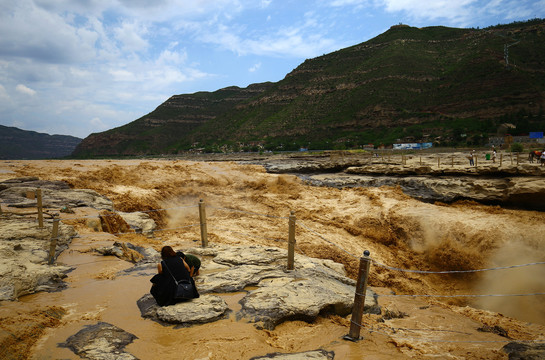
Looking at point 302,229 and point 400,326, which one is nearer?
point 400,326

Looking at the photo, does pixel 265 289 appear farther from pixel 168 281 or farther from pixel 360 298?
pixel 360 298

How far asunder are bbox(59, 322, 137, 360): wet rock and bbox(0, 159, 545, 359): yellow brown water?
0.36 feet

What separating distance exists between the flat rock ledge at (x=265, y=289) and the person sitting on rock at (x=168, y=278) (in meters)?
0.13

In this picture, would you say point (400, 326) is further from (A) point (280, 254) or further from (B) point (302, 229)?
(B) point (302, 229)

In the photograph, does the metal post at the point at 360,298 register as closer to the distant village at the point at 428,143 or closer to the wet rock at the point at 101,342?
the wet rock at the point at 101,342

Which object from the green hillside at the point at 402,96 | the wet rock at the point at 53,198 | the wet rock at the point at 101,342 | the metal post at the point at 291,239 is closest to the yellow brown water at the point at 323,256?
the wet rock at the point at 101,342

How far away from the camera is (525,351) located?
3656mm

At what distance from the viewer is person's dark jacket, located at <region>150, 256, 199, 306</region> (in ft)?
15.1

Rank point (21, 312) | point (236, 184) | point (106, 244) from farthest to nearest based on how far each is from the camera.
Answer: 1. point (236, 184)
2. point (106, 244)
3. point (21, 312)

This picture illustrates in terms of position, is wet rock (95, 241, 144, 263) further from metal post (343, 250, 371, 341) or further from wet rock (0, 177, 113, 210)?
metal post (343, 250, 371, 341)

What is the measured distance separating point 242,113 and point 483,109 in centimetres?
6560

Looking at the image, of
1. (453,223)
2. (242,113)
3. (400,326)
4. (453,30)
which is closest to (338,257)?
(400,326)

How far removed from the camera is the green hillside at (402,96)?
184ft

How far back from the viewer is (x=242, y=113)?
98.9 m
